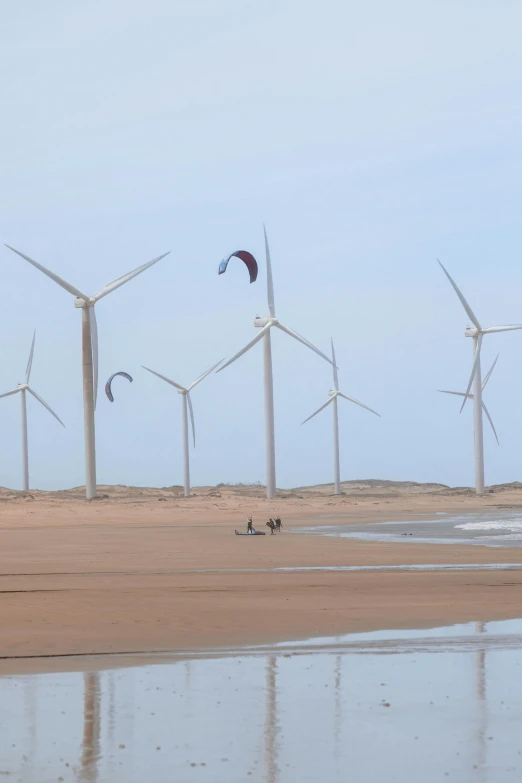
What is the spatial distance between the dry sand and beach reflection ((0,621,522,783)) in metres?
2.47

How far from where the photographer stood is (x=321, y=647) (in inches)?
711

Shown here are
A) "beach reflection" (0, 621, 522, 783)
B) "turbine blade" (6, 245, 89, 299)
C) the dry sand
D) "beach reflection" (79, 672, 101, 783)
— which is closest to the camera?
"beach reflection" (79, 672, 101, 783)

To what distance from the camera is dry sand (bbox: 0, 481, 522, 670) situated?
773 inches

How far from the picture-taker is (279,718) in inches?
505

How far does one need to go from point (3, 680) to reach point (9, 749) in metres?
4.04

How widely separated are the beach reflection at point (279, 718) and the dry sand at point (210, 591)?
2.47m

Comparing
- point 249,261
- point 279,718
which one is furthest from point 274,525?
point 279,718

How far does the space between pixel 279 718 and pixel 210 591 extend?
13414 millimetres

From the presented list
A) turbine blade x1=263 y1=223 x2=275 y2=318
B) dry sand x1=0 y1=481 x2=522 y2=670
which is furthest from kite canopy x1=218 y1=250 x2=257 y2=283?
dry sand x1=0 y1=481 x2=522 y2=670

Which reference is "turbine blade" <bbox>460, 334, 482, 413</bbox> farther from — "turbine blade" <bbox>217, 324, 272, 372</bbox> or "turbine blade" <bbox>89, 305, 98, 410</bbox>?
"turbine blade" <bbox>89, 305, 98, 410</bbox>

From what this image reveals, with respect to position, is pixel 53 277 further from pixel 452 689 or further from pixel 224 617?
pixel 452 689

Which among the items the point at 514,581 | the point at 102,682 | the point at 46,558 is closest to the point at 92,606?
the point at 102,682

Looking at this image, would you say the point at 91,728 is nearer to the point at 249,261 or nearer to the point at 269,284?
the point at 249,261

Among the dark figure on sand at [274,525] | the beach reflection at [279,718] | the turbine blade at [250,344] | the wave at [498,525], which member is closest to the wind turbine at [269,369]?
the turbine blade at [250,344]
